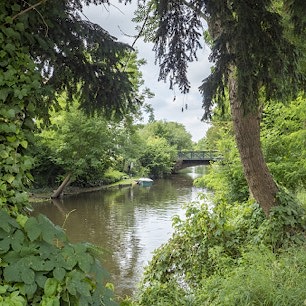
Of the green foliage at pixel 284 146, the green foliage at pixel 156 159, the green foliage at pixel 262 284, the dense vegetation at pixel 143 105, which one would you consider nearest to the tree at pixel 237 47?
the dense vegetation at pixel 143 105

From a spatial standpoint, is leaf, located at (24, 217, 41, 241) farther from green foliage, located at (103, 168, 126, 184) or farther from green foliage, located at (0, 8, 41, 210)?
green foliage, located at (103, 168, 126, 184)

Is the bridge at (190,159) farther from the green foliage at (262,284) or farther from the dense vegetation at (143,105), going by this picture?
the green foliage at (262,284)

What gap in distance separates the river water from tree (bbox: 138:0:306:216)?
430 cm

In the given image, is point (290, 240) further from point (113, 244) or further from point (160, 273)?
point (113, 244)

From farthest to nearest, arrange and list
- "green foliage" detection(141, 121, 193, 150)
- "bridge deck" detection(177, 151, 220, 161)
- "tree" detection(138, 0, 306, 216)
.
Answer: "green foliage" detection(141, 121, 193, 150) → "bridge deck" detection(177, 151, 220, 161) → "tree" detection(138, 0, 306, 216)

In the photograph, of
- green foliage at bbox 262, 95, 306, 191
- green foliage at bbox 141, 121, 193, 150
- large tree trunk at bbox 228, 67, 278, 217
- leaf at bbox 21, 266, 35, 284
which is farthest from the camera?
green foliage at bbox 141, 121, 193, 150

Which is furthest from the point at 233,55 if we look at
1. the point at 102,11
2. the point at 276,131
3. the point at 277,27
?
the point at 276,131

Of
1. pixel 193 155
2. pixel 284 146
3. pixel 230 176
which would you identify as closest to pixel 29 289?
pixel 284 146

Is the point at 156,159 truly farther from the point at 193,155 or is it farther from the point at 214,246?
the point at 214,246

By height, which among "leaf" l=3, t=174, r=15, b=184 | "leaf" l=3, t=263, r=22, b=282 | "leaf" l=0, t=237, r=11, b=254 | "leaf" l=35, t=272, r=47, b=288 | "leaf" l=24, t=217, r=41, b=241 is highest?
"leaf" l=3, t=174, r=15, b=184

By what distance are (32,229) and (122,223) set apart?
10765 mm

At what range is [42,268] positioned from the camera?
4.89 feet

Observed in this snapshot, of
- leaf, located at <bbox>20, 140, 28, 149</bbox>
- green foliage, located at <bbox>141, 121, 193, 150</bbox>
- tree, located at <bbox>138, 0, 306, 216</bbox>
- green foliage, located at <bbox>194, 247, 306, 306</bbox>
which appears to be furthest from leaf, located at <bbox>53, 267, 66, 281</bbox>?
green foliage, located at <bbox>141, 121, 193, 150</bbox>

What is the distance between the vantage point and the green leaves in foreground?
1466mm
